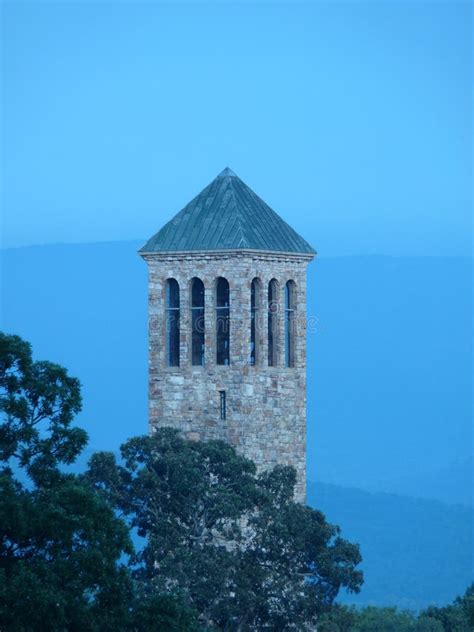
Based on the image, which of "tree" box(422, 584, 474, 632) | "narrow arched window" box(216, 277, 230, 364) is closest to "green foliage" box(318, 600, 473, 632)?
"tree" box(422, 584, 474, 632)

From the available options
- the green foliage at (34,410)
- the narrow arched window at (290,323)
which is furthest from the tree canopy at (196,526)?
the narrow arched window at (290,323)

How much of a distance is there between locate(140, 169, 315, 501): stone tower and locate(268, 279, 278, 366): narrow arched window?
0.10 ft

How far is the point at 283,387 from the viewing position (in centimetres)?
6756

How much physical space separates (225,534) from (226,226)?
1065 centimetres

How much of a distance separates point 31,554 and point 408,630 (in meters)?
21.6

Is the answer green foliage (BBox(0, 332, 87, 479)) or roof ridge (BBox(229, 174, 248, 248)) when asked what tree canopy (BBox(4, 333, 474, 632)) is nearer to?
green foliage (BBox(0, 332, 87, 479))

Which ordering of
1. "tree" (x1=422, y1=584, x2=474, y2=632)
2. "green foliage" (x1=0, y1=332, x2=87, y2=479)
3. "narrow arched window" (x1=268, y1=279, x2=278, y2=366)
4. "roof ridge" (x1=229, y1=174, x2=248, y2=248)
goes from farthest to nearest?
"narrow arched window" (x1=268, y1=279, x2=278, y2=366), "roof ridge" (x1=229, y1=174, x2=248, y2=248), "tree" (x1=422, y1=584, x2=474, y2=632), "green foliage" (x1=0, y1=332, x2=87, y2=479)

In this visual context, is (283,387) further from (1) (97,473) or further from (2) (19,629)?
(2) (19,629)

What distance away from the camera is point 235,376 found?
218 ft

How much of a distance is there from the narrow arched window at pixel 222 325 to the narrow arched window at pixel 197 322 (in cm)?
48

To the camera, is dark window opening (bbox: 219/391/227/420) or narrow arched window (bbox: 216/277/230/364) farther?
narrow arched window (bbox: 216/277/230/364)

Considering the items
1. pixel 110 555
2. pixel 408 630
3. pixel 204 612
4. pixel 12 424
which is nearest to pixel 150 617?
pixel 110 555

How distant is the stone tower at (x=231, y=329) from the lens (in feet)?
218

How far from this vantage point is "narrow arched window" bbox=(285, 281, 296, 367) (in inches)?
2699
